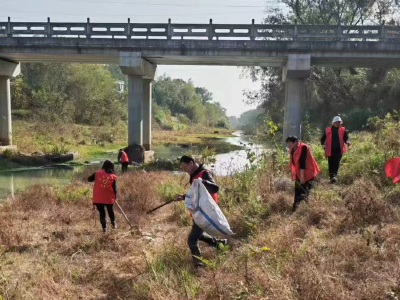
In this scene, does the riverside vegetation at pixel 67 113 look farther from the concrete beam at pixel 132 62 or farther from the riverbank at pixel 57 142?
the concrete beam at pixel 132 62

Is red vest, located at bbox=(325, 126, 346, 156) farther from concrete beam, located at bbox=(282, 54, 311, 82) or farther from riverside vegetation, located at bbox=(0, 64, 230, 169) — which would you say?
riverside vegetation, located at bbox=(0, 64, 230, 169)

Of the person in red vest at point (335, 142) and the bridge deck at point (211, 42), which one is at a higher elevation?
the bridge deck at point (211, 42)

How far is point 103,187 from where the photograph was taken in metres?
6.66

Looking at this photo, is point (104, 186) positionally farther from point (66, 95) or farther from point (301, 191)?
point (66, 95)

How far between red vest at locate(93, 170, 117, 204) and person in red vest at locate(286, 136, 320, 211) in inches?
130

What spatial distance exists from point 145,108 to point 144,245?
17990 mm

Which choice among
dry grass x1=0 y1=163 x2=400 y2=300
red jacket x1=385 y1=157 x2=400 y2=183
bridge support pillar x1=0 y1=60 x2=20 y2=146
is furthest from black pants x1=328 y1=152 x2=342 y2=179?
bridge support pillar x1=0 y1=60 x2=20 y2=146

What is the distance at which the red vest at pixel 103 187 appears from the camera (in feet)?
21.8

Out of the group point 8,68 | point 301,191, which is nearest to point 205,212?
point 301,191

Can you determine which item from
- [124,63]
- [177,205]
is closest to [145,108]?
[124,63]

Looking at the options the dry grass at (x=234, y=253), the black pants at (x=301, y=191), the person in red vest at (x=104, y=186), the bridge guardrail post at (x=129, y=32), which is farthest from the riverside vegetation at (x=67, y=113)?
the black pants at (x=301, y=191)

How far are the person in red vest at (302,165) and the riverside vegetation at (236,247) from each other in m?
0.26

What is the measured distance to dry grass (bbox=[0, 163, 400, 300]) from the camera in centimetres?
372

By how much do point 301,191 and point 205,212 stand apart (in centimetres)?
272
